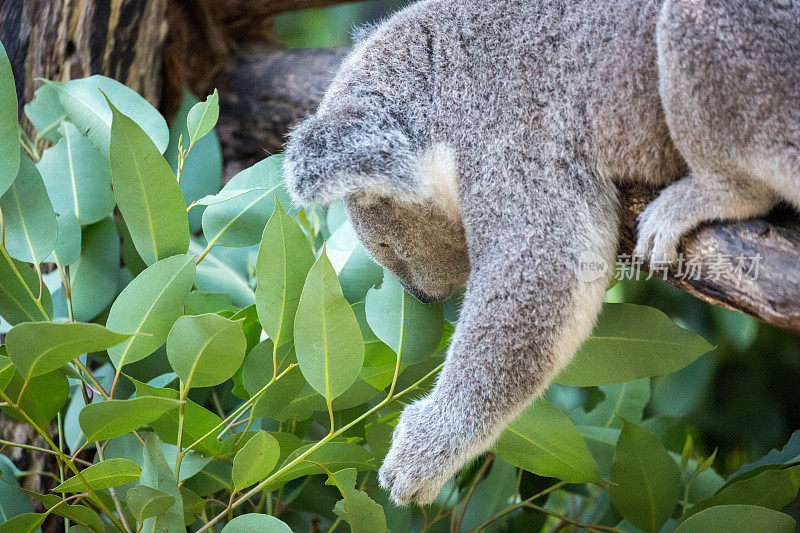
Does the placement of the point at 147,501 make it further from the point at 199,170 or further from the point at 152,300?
the point at 199,170

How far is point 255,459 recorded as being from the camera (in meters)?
1.39

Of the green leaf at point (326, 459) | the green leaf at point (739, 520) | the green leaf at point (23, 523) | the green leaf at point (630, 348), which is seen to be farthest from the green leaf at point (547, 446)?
the green leaf at point (23, 523)

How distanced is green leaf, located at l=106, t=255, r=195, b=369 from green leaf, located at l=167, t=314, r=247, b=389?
0.15 meters

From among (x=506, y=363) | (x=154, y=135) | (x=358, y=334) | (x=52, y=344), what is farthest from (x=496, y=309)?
(x=154, y=135)

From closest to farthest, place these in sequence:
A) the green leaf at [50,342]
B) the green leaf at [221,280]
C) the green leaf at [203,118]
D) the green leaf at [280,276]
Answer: the green leaf at [50,342]
the green leaf at [280,276]
the green leaf at [203,118]
the green leaf at [221,280]

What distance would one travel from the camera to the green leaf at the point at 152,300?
1.48 metres

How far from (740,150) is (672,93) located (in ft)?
0.61

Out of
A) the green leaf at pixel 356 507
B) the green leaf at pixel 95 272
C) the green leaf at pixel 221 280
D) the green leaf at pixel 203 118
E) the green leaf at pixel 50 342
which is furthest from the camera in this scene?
the green leaf at pixel 221 280

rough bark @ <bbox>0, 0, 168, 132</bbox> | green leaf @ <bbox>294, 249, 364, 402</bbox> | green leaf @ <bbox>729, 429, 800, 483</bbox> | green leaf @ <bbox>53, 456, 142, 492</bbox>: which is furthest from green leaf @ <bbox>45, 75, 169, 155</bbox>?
green leaf @ <bbox>729, 429, 800, 483</bbox>

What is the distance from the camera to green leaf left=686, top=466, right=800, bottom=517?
1678mm

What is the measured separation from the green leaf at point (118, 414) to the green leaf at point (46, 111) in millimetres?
1244

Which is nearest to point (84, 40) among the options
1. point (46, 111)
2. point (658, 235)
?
point (46, 111)

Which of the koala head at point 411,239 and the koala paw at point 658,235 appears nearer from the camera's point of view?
the koala paw at point 658,235

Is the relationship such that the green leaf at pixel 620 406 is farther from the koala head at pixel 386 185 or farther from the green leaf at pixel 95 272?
the green leaf at pixel 95 272
